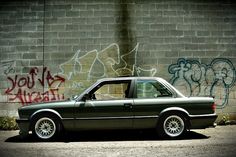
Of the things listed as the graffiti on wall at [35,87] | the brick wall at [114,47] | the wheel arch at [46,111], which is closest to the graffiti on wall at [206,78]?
the brick wall at [114,47]

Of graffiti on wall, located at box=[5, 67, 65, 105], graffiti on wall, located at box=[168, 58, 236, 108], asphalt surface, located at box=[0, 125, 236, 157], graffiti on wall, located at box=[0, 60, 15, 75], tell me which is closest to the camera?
asphalt surface, located at box=[0, 125, 236, 157]

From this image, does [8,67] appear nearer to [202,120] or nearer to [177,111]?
[177,111]

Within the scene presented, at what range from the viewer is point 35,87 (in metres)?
11.1

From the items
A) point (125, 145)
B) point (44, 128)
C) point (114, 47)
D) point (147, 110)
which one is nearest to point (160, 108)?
point (147, 110)

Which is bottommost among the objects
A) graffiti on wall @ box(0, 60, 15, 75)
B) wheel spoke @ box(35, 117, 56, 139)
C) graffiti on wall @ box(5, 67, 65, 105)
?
wheel spoke @ box(35, 117, 56, 139)

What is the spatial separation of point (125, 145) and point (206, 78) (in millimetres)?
4523

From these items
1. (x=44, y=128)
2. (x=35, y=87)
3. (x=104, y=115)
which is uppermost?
(x=35, y=87)

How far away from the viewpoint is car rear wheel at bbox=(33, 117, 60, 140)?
8094 millimetres

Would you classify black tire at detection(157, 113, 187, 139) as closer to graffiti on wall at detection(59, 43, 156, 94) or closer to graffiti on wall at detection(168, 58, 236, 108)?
graffiti on wall at detection(168, 58, 236, 108)

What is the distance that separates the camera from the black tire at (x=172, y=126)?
803 cm

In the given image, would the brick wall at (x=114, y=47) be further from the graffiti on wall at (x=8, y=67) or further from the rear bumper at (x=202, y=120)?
the rear bumper at (x=202, y=120)

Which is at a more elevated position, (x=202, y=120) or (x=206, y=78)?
(x=206, y=78)

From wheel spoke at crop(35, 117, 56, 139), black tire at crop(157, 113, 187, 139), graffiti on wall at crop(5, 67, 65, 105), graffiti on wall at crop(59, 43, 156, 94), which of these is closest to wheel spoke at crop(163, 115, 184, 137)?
black tire at crop(157, 113, 187, 139)

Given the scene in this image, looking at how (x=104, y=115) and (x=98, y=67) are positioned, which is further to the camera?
(x=98, y=67)
